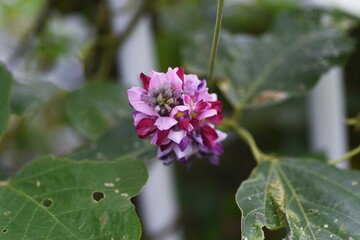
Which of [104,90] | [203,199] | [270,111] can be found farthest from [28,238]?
[270,111]

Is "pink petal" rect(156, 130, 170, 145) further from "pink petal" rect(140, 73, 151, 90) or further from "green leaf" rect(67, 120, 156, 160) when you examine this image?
"green leaf" rect(67, 120, 156, 160)

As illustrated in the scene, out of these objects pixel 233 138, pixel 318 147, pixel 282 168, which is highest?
pixel 282 168

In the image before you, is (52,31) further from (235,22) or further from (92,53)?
(235,22)

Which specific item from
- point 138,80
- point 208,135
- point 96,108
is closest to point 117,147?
point 96,108

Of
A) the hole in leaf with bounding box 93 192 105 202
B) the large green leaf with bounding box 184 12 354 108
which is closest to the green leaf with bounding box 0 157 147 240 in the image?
the hole in leaf with bounding box 93 192 105 202

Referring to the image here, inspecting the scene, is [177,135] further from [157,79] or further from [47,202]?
[47,202]

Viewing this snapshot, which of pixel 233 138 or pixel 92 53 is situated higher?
pixel 92 53
